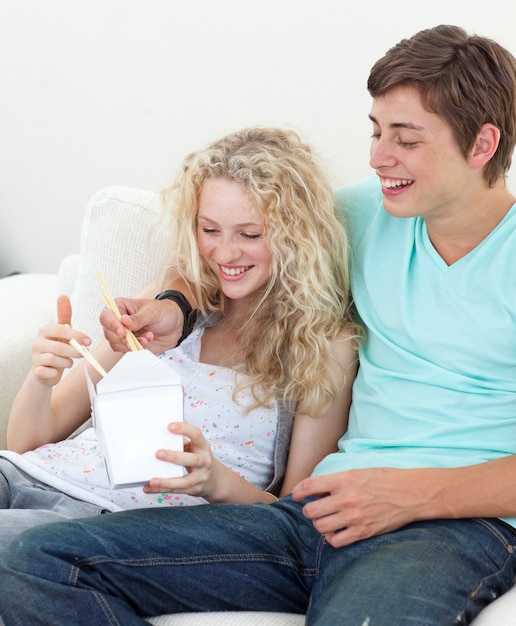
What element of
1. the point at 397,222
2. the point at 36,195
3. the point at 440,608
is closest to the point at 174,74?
the point at 36,195

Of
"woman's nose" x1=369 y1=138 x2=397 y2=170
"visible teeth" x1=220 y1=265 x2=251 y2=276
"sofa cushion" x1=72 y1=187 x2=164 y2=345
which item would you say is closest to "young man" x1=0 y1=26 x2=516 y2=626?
"woman's nose" x1=369 y1=138 x2=397 y2=170

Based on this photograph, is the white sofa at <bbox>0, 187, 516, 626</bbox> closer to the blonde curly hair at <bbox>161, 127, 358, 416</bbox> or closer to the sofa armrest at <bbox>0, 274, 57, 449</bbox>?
the sofa armrest at <bbox>0, 274, 57, 449</bbox>

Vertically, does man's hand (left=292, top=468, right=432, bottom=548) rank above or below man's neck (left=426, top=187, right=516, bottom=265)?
below

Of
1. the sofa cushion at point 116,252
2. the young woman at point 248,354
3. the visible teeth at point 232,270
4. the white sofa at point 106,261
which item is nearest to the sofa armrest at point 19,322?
the white sofa at point 106,261

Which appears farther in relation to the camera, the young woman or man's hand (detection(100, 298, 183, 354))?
the young woman

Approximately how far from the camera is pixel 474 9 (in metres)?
1.88

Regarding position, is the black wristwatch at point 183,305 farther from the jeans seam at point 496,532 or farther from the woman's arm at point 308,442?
the jeans seam at point 496,532

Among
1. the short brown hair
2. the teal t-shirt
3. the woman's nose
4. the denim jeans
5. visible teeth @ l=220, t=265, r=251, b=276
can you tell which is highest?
the short brown hair

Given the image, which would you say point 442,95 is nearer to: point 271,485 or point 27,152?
point 271,485

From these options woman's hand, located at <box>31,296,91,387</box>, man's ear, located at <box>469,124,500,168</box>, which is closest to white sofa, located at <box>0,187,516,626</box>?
woman's hand, located at <box>31,296,91,387</box>

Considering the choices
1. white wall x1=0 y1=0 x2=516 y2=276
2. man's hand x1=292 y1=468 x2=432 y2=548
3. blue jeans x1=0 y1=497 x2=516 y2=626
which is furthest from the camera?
white wall x1=0 y1=0 x2=516 y2=276

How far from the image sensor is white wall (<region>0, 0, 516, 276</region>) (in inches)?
81.4

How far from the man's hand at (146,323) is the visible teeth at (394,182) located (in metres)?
0.42

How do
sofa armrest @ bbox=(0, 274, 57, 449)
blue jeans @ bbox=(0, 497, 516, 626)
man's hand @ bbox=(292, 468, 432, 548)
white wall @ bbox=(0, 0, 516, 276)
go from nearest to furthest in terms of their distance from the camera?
blue jeans @ bbox=(0, 497, 516, 626), man's hand @ bbox=(292, 468, 432, 548), sofa armrest @ bbox=(0, 274, 57, 449), white wall @ bbox=(0, 0, 516, 276)
